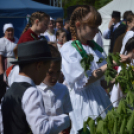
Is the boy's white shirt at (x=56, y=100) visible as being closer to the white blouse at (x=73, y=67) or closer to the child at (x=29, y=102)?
the white blouse at (x=73, y=67)

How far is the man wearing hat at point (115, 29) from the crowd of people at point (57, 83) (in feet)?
11.4

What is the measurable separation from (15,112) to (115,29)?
21.7ft

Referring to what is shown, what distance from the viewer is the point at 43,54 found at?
7.22 ft

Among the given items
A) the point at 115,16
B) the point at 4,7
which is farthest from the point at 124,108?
the point at 4,7

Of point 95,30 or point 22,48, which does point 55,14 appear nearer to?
point 95,30

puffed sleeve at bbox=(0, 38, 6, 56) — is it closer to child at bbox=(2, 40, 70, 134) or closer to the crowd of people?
the crowd of people

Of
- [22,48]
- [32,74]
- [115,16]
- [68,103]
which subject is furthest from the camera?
[115,16]

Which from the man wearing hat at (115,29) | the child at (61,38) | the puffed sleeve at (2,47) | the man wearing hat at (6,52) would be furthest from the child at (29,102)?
the man wearing hat at (115,29)

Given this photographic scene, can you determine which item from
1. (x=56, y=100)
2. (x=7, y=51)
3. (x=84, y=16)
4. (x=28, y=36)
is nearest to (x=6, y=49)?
(x=7, y=51)

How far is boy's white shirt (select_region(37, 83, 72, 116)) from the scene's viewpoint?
274 cm

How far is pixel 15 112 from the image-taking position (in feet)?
6.42

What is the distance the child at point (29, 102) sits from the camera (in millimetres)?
1882

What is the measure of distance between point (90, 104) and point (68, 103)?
39cm

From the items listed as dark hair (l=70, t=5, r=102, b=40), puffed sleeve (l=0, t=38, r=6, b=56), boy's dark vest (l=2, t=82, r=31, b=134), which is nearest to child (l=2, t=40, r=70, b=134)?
boy's dark vest (l=2, t=82, r=31, b=134)
